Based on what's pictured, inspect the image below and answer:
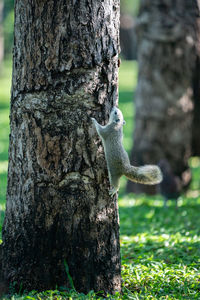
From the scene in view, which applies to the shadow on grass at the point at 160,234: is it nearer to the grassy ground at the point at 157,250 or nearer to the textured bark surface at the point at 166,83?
the grassy ground at the point at 157,250

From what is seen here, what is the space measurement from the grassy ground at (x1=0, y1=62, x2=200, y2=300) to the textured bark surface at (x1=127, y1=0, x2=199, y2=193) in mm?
874

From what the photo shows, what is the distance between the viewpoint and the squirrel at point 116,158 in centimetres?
313

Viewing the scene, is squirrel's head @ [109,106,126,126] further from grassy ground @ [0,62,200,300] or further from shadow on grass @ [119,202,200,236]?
shadow on grass @ [119,202,200,236]

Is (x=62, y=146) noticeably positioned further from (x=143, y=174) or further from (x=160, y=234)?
(x=160, y=234)

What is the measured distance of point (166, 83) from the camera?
25.2 ft

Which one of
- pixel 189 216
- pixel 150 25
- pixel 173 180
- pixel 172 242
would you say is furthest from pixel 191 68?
pixel 172 242

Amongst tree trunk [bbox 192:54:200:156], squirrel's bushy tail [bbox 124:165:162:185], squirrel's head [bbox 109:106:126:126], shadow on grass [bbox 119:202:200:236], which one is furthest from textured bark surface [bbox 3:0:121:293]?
tree trunk [bbox 192:54:200:156]

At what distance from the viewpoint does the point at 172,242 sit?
4613 millimetres

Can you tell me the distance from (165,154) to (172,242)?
11.2 ft

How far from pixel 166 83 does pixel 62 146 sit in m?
4.94

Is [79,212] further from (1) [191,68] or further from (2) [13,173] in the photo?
(1) [191,68]

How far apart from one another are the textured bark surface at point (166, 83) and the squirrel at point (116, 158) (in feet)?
14.6

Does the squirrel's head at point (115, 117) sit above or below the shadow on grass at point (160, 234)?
above

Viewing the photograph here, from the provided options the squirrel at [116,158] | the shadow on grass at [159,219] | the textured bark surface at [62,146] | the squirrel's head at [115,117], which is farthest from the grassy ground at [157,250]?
the squirrel's head at [115,117]
